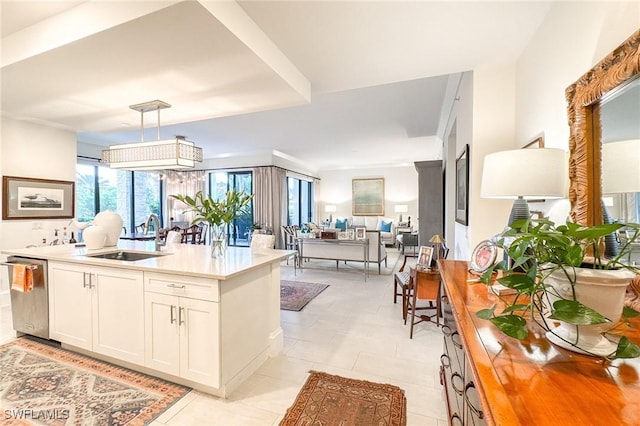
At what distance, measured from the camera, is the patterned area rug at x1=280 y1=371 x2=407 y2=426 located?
5.94ft

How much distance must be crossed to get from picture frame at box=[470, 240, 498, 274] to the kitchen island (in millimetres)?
1562

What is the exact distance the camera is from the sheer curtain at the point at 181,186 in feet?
28.2

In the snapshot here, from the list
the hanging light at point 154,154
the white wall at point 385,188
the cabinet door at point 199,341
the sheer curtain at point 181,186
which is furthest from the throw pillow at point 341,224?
the cabinet door at point 199,341

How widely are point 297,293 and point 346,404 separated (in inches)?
101

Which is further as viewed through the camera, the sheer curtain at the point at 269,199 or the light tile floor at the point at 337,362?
the sheer curtain at the point at 269,199

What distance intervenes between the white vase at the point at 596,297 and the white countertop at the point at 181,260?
1753 mm

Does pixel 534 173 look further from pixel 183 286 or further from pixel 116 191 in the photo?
pixel 116 191

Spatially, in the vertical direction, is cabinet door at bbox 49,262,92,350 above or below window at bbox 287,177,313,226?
below

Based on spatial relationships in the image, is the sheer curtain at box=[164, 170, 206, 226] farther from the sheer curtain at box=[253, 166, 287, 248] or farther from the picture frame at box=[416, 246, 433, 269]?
the picture frame at box=[416, 246, 433, 269]

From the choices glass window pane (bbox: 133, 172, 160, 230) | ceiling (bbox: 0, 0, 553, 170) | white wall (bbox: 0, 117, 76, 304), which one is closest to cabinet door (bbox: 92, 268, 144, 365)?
ceiling (bbox: 0, 0, 553, 170)

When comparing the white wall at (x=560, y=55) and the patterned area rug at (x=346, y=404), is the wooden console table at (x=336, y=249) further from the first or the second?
the white wall at (x=560, y=55)

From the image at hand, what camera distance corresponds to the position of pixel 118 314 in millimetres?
2312

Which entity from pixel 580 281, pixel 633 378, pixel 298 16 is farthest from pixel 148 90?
pixel 633 378

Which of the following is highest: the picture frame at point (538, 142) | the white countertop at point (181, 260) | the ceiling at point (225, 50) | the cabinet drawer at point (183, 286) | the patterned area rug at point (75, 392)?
the ceiling at point (225, 50)
